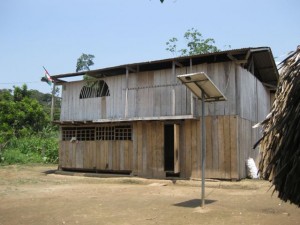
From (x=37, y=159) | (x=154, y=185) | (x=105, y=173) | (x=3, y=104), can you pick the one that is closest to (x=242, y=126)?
(x=154, y=185)

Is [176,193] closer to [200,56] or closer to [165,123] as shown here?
[165,123]

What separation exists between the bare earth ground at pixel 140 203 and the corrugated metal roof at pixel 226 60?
458 centimetres

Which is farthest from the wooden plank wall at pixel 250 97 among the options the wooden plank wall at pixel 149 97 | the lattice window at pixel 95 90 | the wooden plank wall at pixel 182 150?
the lattice window at pixel 95 90

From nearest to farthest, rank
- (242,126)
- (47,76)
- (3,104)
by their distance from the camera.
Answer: (242,126)
(47,76)
(3,104)

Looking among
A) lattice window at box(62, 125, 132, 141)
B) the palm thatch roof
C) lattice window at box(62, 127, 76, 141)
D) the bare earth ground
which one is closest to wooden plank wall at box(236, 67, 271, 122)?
the bare earth ground

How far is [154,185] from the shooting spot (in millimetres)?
13219

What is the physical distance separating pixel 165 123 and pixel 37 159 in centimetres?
1160

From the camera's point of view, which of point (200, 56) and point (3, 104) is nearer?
point (200, 56)

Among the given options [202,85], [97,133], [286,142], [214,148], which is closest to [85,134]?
[97,133]

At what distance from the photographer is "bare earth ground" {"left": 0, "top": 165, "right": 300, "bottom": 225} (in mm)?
7340

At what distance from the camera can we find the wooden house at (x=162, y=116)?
519 inches

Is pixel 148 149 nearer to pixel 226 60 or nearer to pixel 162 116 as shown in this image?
pixel 162 116

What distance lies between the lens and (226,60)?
14.0 m

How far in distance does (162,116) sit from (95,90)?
13.6 ft
